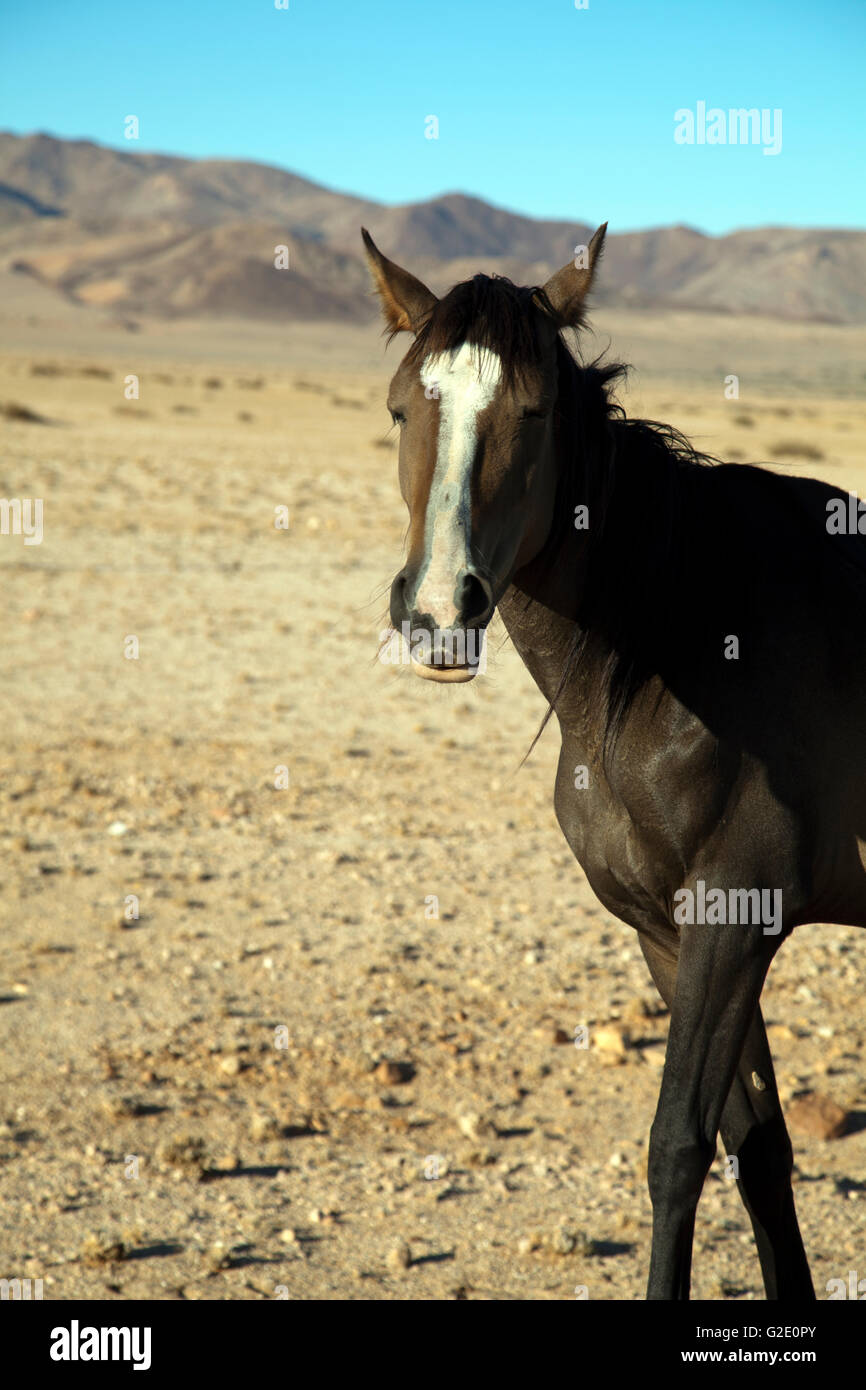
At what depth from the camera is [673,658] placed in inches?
128

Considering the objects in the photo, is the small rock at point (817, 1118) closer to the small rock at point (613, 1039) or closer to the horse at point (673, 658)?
the small rock at point (613, 1039)

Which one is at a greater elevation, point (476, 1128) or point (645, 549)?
point (645, 549)

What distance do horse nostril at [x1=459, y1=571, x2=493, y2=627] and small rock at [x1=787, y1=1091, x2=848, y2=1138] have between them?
118 inches

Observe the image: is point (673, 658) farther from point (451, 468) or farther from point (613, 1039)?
point (613, 1039)

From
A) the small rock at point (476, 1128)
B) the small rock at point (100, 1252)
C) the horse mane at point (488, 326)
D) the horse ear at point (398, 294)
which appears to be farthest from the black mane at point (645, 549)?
the small rock at point (100, 1252)

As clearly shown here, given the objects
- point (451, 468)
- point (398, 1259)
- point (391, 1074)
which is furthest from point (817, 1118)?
point (451, 468)

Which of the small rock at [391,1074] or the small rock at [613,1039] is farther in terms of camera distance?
the small rock at [613,1039]

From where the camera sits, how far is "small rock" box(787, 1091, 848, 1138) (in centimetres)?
467

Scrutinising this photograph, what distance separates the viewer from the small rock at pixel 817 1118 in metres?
4.67

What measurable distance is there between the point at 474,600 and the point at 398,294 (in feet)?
3.45

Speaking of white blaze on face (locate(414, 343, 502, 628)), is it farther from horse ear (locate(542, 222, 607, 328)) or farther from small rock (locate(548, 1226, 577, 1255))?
small rock (locate(548, 1226, 577, 1255))

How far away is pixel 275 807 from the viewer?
7582 millimetres

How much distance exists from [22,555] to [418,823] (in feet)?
26.8

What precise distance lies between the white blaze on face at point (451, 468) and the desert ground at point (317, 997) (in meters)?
0.56
